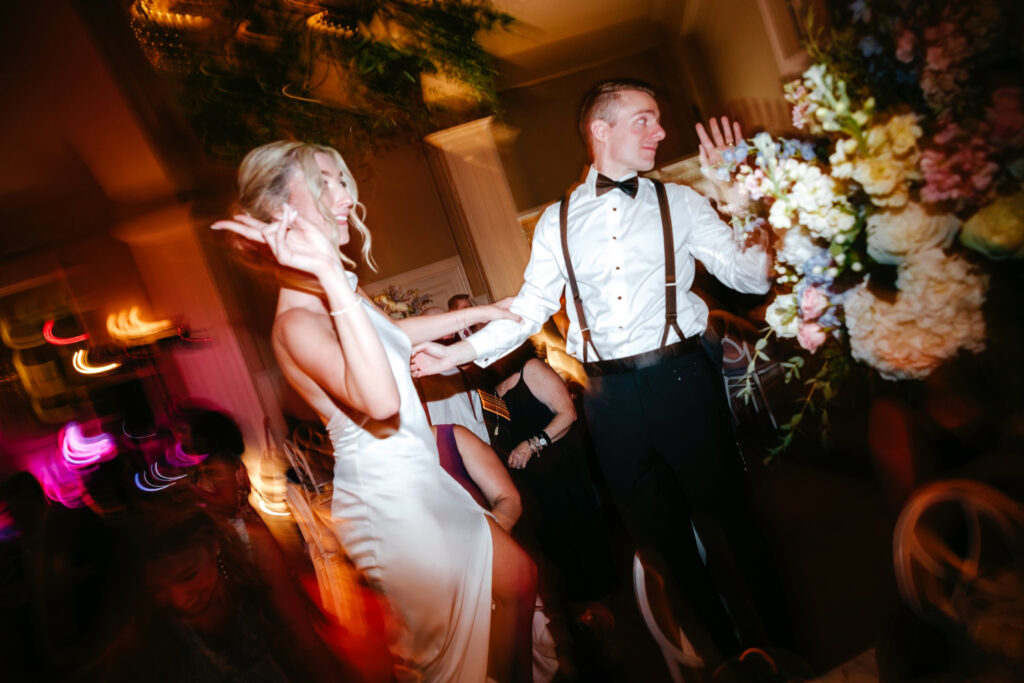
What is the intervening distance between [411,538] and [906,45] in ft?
4.30

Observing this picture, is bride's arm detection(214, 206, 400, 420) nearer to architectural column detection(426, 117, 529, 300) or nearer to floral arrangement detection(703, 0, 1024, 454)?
floral arrangement detection(703, 0, 1024, 454)

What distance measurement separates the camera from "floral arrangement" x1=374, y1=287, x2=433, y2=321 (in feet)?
7.82

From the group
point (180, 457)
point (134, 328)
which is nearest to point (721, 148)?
point (180, 457)

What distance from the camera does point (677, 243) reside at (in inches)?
58.9

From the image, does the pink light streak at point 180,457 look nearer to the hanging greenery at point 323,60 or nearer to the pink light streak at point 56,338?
the pink light streak at point 56,338

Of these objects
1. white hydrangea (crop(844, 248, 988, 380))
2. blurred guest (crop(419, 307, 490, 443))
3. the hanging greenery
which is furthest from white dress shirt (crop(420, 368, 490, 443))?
white hydrangea (crop(844, 248, 988, 380))

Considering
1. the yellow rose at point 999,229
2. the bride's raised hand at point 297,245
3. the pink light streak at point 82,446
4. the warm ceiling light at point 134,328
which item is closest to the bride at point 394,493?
the bride's raised hand at point 297,245

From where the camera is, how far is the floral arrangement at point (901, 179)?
29.0 inches

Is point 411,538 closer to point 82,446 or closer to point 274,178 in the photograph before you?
point 274,178

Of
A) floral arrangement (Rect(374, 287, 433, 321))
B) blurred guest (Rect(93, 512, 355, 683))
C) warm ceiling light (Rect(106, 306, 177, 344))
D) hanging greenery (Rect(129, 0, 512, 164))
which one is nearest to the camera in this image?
blurred guest (Rect(93, 512, 355, 683))

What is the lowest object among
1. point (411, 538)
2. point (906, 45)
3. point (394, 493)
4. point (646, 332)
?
point (411, 538)

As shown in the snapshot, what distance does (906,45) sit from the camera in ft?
2.56

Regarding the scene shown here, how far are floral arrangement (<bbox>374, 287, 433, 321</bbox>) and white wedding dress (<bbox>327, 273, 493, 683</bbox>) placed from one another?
1191 mm

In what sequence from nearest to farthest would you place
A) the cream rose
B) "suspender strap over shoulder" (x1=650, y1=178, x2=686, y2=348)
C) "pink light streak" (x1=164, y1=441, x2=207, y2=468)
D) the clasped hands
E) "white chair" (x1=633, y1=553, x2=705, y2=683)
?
the cream rose
"white chair" (x1=633, y1=553, x2=705, y2=683)
the clasped hands
"suspender strap over shoulder" (x1=650, y1=178, x2=686, y2=348)
"pink light streak" (x1=164, y1=441, x2=207, y2=468)
